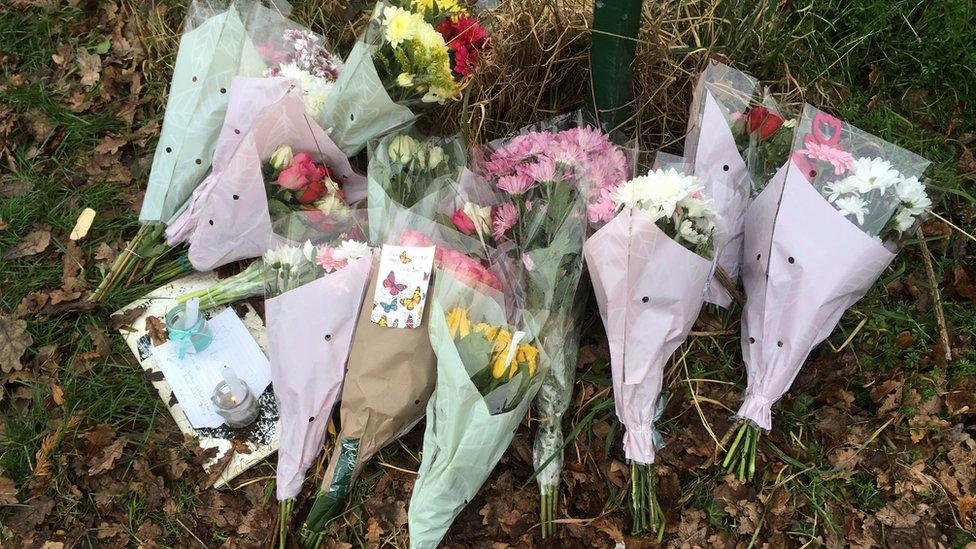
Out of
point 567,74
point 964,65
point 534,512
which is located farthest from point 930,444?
point 567,74

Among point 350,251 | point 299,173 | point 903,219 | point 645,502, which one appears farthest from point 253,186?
point 903,219

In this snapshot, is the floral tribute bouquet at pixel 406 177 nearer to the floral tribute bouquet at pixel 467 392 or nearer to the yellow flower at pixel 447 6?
the floral tribute bouquet at pixel 467 392

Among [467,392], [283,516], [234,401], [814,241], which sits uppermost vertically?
[814,241]

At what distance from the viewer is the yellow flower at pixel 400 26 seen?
240 centimetres

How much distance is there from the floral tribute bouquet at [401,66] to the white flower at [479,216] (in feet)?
1.92

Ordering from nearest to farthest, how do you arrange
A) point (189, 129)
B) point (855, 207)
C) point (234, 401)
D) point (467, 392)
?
point (467, 392) < point (855, 207) < point (234, 401) < point (189, 129)

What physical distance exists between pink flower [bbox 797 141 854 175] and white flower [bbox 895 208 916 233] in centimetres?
20

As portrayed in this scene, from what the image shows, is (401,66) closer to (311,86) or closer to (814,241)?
(311,86)

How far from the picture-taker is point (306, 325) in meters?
2.13

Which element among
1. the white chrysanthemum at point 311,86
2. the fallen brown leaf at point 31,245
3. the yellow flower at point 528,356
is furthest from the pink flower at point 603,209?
the fallen brown leaf at point 31,245

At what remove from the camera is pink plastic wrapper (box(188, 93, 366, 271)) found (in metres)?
2.40

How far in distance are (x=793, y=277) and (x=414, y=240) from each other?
3.71 ft

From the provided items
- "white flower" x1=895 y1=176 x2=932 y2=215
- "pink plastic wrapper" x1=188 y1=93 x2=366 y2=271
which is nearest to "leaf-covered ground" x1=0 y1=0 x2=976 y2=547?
"white flower" x1=895 y1=176 x2=932 y2=215

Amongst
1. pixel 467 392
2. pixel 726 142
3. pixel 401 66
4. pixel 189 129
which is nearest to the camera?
pixel 467 392
